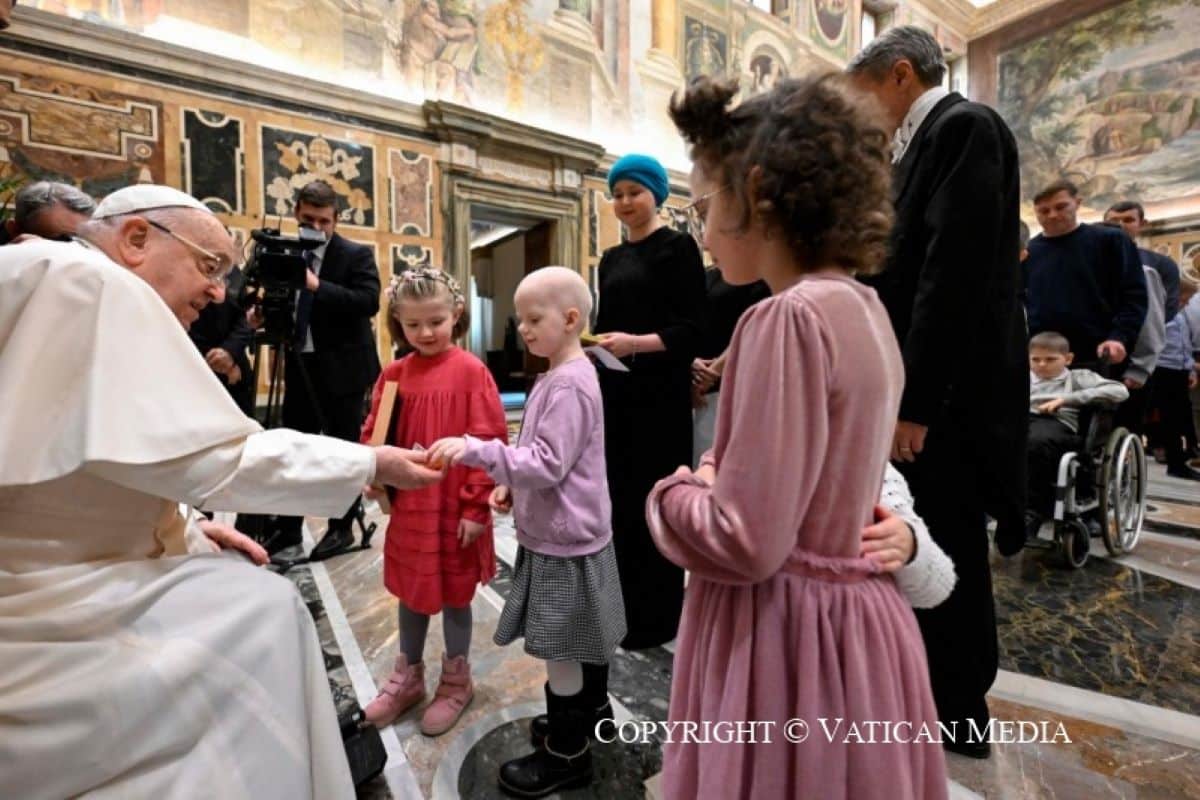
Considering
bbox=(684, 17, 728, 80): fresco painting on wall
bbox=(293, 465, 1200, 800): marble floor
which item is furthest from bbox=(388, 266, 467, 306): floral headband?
bbox=(684, 17, 728, 80): fresco painting on wall

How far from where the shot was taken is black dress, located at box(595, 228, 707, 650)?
226 cm

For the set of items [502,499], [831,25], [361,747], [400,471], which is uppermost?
[831,25]

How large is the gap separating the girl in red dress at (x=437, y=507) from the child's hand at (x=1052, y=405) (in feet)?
10.1

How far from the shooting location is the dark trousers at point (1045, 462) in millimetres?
3197

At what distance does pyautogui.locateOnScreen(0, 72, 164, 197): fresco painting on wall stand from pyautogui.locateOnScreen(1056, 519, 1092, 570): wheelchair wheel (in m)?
7.49

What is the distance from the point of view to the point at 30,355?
3.09ft

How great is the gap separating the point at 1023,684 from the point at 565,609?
5.81 ft

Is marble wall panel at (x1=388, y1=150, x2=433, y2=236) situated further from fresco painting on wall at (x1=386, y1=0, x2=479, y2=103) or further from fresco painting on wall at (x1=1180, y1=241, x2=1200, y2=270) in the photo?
fresco painting on wall at (x1=1180, y1=241, x2=1200, y2=270)

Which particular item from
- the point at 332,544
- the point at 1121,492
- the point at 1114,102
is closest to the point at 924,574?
the point at 332,544

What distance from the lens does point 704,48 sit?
955 centimetres

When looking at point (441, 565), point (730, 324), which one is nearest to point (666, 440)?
point (730, 324)

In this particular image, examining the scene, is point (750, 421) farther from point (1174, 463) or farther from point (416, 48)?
point (416, 48)

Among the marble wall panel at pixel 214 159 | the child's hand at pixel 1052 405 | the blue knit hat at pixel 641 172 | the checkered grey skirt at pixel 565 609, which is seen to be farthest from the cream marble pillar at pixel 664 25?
the checkered grey skirt at pixel 565 609

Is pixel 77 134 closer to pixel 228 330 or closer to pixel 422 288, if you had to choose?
pixel 228 330
